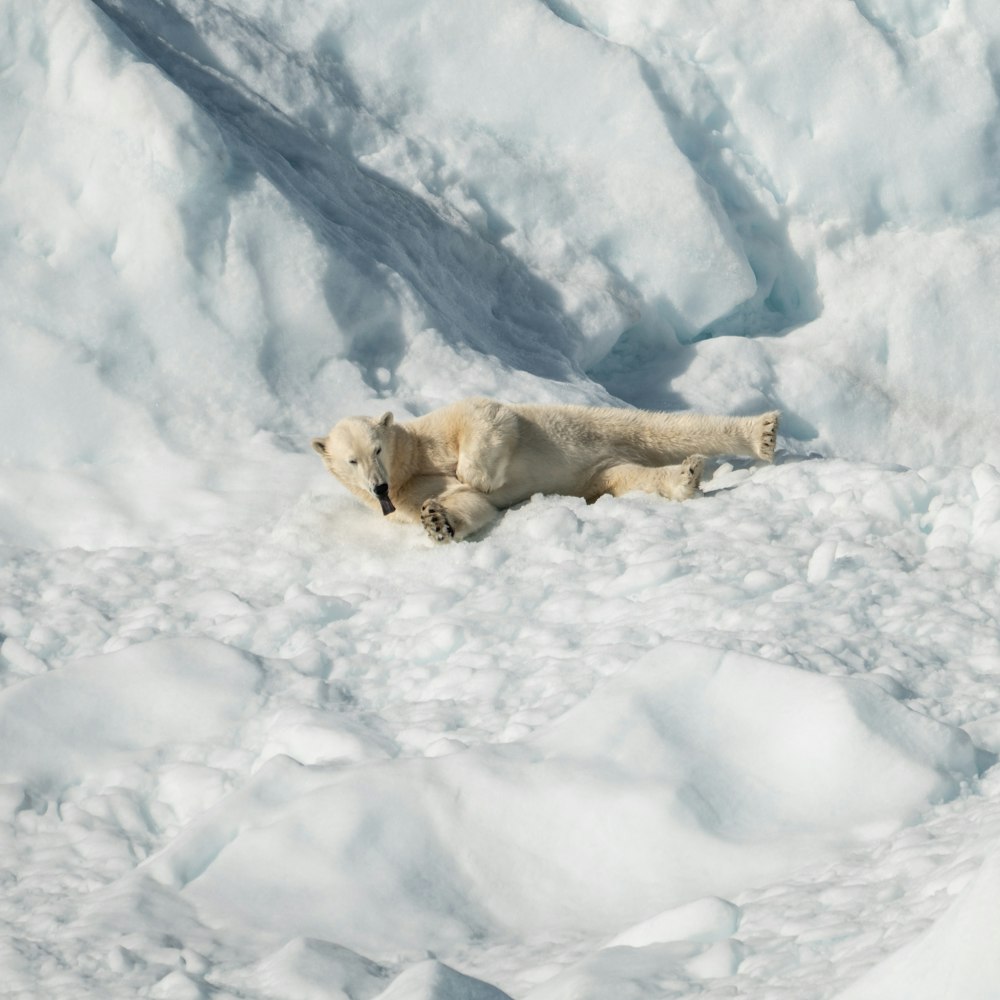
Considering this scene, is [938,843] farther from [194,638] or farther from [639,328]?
[639,328]

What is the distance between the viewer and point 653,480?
5.95 metres

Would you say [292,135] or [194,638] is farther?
[292,135]

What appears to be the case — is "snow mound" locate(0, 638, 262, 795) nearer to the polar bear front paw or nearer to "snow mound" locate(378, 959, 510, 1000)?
the polar bear front paw

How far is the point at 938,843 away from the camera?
9.51 feet

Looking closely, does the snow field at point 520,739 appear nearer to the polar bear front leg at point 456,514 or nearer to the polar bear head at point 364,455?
the polar bear front leg at point 456,514

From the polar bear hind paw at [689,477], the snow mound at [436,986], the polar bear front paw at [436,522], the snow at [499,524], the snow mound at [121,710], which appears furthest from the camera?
the polar bear hind paw at [689,477]

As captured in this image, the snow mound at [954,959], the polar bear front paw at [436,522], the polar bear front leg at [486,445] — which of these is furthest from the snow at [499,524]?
the polar bear front leg at [486,445]

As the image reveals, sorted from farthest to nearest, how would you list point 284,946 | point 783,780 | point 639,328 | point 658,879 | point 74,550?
Answer: 1. point 639,328
2. point 74,550
3. point 783,780
4. point 658,879
5. point 284,946

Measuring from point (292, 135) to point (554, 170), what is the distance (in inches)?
72.9

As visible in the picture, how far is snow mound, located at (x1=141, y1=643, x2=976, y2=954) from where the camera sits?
3096 millimetres

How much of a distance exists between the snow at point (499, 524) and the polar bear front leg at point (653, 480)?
22 cm

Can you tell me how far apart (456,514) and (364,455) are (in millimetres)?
480

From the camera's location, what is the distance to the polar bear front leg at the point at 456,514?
5.40 metres

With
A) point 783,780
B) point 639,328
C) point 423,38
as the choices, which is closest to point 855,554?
point 783,780
